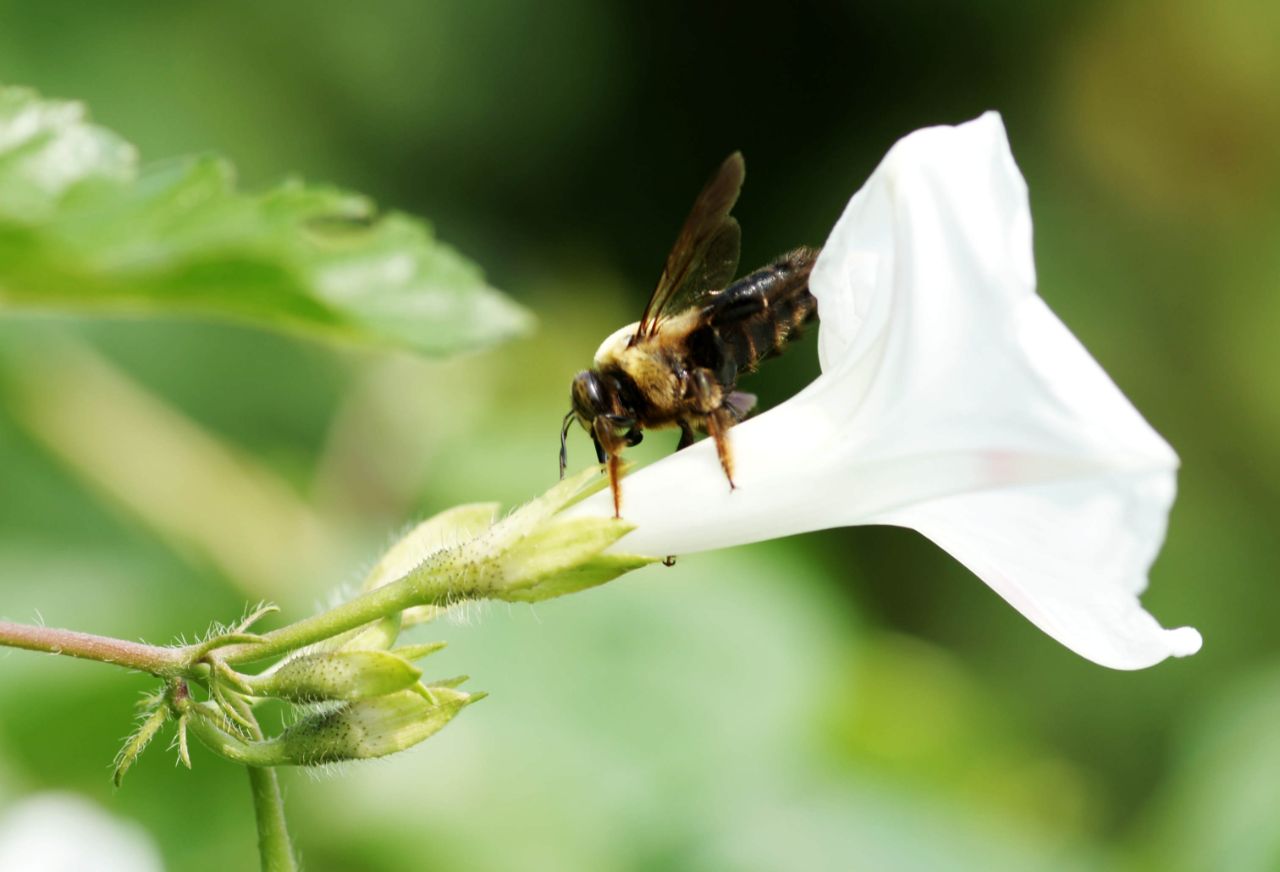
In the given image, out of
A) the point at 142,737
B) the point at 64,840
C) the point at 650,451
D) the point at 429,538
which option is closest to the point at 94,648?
the point at 142,737

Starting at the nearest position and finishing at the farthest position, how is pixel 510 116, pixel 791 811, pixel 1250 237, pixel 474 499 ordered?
1. pixel 791 811
2. pixel 474 499
3. pixel 510 116
4. pixel 1250 237

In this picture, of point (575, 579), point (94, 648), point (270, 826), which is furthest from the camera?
point (575, 579)

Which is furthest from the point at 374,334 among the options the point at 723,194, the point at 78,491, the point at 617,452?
the point at 78,491

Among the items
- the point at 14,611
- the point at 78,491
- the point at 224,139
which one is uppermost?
the point at 224,139

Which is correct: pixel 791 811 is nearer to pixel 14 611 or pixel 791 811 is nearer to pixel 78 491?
pixel 14 611

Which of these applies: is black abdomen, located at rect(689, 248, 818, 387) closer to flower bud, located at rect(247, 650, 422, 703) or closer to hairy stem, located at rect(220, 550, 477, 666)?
hairy stem, located at rect(220, 550, 477, 666)

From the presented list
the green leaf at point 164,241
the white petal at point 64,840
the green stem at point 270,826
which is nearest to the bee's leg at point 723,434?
the green leaf at point 164,241

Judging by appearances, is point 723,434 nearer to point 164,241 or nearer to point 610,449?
point 610,449
